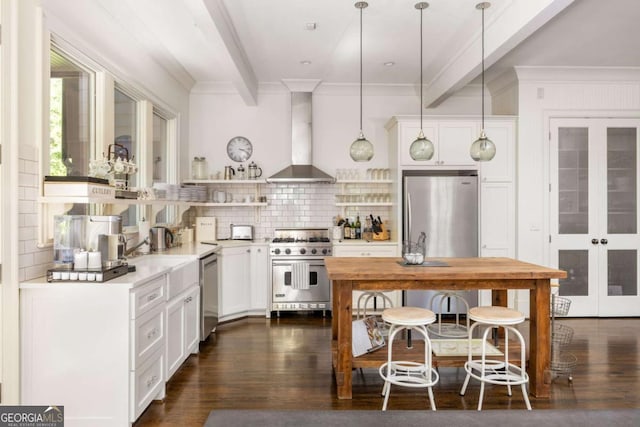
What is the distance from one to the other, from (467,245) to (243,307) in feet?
9.71

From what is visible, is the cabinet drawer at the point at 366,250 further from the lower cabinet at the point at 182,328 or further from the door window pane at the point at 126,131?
the door window pane at the point at 126,131

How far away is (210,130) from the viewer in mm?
5941

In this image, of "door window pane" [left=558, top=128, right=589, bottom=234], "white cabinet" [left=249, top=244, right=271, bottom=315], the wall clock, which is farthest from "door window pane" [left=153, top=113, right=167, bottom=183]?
"door window pane" [left=558, top=128, right=589, bottom=234]

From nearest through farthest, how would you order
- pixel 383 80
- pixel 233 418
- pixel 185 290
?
pixel 233 418, pixel 185 290, pixel 383 80

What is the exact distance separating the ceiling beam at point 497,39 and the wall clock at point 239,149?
2.75 metres

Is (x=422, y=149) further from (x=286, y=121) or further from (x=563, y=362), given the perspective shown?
(x=286, y=121)

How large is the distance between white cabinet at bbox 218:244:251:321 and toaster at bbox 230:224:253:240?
51 cm

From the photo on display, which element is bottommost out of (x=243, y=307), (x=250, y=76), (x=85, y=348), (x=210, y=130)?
(x=243, y=307)

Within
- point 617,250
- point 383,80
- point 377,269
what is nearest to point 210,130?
point 383,80

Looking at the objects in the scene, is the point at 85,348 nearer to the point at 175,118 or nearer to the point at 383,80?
the point at 175,118

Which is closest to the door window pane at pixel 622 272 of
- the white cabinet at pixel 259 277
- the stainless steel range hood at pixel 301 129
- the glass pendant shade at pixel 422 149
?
the glass pendant shade at pixel 422 149

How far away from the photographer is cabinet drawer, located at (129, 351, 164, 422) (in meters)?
2.45

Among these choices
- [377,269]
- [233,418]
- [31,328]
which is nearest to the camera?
[233,418]

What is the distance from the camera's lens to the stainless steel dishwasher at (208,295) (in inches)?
159
